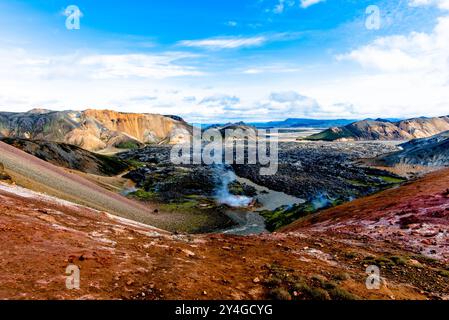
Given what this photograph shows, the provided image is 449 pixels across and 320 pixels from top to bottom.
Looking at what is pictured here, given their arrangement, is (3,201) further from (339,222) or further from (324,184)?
(324,184)

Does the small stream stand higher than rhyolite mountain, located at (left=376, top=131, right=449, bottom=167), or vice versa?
rhyolite mountain, located at (left=376, top=131, right=449, bottom=167)

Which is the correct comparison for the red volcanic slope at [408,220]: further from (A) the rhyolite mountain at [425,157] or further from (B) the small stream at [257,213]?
(A) the rhyolite mountain at [425,157]

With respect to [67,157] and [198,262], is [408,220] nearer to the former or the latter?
[198,262]

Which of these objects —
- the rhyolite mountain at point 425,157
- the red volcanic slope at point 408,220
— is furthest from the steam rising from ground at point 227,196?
the rhyolite mountain at point 425,157

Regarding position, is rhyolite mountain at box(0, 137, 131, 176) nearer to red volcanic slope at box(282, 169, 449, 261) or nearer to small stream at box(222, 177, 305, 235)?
small stream at box(222, 177, 305, 235)

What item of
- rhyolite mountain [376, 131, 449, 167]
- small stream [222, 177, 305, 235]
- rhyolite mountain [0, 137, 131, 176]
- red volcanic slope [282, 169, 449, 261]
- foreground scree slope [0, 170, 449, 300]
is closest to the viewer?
foreground scree slope [0, 170, 449, 300]

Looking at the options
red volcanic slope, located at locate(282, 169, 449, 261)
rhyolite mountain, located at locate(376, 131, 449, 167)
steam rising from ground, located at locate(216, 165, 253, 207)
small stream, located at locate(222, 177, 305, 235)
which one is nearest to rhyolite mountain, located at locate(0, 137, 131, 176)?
steam rising from ground, located at locate(216, 165, 253, 207)

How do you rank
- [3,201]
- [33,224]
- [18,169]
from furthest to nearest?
[18,169], [3,201], [33,224]

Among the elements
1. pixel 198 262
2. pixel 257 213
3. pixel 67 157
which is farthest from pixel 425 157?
pixel 198 262
